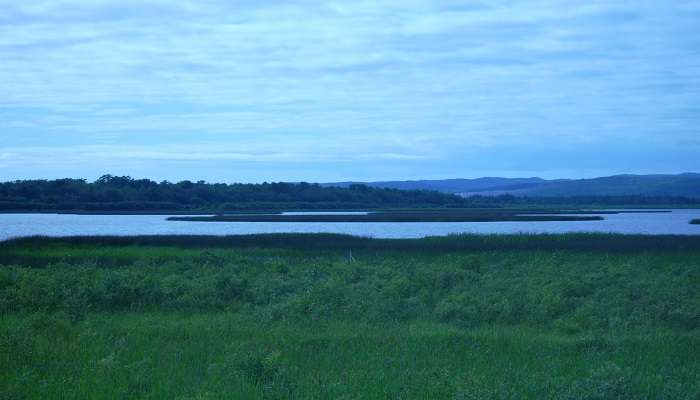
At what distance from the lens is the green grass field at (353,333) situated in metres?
11.0

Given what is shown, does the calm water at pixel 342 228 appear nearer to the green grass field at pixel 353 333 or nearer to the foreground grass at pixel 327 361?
the green grass field at pixel 353 333

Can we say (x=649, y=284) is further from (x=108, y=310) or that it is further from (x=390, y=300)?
(x=108, y=310)

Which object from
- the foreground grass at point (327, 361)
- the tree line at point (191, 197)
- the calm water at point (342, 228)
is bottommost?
the foreground grass at point (327, 361)

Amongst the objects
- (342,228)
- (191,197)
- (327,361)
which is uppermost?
(191,197)

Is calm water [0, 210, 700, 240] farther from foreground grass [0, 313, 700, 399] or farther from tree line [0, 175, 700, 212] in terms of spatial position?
tree line [0, 175, 700, 212]

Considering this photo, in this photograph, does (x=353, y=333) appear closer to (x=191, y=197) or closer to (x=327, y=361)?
(x=327, y=361)

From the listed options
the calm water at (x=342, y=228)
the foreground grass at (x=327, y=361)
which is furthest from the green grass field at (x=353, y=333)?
the calm water at (x=342, y=228)

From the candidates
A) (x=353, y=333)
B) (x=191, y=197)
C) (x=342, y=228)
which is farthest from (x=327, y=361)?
(x=191, y=197)

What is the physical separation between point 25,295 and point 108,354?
269 inches

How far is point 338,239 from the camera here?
41.6 metres

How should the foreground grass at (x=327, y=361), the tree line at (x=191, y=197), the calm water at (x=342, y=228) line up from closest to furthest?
the foreground grass at (x=327, y=361) < the calm water at (x=342, y=228) < the tree line at (x=191, y=197)

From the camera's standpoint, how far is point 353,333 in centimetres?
1514

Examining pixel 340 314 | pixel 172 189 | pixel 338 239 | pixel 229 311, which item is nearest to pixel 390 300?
pixel 340 314

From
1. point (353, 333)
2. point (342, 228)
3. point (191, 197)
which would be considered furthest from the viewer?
point (191, 197)
